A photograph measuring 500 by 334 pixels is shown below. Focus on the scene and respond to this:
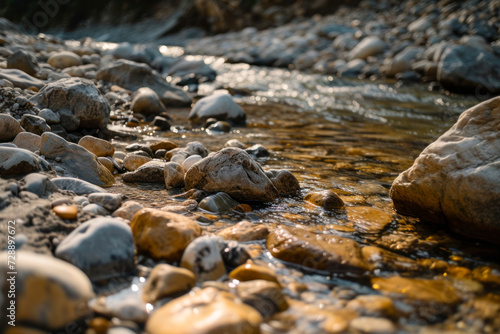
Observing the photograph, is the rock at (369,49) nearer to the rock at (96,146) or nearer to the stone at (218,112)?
the stone at (218,112)

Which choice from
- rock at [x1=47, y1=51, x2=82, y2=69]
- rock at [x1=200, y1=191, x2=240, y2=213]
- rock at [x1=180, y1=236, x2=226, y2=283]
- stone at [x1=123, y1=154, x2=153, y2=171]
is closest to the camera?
rock at [x1=180, y1=236, x2=226, y2=283]

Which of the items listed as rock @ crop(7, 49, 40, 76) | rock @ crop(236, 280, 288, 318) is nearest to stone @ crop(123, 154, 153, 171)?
rock @ crop(236, 280, 288, 318)

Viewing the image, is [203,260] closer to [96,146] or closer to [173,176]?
[173,176]

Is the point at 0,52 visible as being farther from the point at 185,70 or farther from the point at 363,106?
the point at 363,106

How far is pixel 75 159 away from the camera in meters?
2.92

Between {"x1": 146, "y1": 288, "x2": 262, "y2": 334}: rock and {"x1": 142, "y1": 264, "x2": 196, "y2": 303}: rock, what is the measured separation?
9cm

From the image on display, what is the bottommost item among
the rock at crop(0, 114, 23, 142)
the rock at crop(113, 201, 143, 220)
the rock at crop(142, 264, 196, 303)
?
the rock at crop(142, 264, 196, 303)

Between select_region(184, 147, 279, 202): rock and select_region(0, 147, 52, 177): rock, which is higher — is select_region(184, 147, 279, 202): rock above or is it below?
below

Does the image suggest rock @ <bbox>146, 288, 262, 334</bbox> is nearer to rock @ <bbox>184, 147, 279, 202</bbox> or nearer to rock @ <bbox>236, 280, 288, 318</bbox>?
rock @ <bbox>236, 280, 288, 318</bbox>

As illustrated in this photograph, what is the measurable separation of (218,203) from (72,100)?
224cm

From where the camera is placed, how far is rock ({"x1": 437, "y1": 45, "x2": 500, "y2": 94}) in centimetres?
822

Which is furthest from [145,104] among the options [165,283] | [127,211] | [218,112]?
[165,283]

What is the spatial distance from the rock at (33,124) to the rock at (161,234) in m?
1.86

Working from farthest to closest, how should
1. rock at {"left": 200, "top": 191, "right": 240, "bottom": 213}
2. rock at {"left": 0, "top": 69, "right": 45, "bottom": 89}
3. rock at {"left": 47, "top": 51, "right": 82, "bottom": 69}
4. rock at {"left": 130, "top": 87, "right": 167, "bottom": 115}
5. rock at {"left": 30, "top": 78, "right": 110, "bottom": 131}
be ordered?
rock at {"left": 47, "top": 51, "right": 82, "bottom": 69}, rock at {"left": 130, "top": 87, "right": 167, "bottom": 115}, rock at {"left": 0, "top": 69, "right": 45, "bottom": 89}, rock at {"left": 30, "top": 78, "right": 110, "bottom": 131}, rock at {"left": 200, "top": 191, "right": 240, "bottom": 213}
